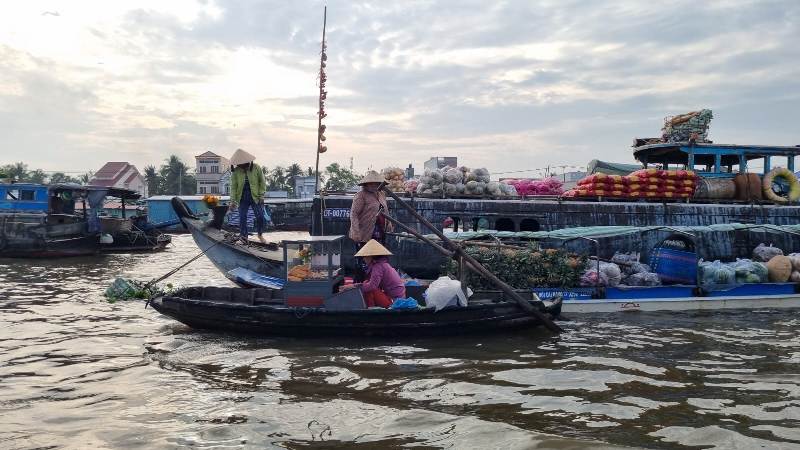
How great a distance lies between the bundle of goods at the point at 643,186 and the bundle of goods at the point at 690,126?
2191mm

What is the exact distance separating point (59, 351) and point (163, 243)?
Answer: 68.0ft

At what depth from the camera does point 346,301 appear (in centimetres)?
905

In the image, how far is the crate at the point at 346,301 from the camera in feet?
29.6

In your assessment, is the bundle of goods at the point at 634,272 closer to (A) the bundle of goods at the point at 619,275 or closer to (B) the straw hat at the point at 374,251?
(A) the bundle of goods at the point at 619,275

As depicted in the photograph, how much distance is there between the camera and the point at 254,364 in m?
7.91

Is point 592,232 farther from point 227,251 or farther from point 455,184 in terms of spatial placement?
point 227,251

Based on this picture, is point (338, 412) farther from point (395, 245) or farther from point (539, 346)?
point (395, 245)

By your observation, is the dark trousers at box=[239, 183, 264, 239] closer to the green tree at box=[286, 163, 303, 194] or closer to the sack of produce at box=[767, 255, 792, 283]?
the sack of produce at box=[767, 255, 792, 283]

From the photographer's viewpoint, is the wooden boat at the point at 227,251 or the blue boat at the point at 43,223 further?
the blue boat at the point at 43,223

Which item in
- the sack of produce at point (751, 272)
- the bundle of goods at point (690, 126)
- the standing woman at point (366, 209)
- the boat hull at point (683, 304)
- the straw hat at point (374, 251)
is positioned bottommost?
the boat hull at point (683, 304)

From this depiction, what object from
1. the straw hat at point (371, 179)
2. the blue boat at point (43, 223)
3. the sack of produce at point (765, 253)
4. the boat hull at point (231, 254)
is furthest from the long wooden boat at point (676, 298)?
the blue boat at point (43, 223)

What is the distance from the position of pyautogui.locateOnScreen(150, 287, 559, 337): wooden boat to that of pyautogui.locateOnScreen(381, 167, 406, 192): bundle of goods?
619cm

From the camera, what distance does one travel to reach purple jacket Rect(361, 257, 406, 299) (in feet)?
30.1

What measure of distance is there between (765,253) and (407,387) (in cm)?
1054
